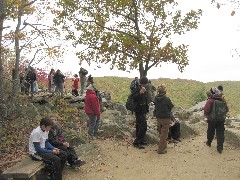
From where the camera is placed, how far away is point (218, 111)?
10883 mm

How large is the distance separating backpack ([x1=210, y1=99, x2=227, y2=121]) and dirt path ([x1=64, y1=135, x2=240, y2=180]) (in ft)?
4.03

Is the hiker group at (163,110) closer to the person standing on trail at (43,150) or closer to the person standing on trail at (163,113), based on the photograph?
the person standing on trail at (163,113)

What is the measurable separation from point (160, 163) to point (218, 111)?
258 centimetres

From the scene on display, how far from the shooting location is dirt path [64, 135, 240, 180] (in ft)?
29.9

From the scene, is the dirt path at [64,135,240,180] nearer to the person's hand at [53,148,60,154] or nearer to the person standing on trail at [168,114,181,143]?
the person standing on trail at [168,114,181,143]

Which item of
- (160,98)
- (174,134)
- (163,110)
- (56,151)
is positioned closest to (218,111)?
(163,110)

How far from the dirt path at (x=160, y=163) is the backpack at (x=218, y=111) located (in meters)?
1.23

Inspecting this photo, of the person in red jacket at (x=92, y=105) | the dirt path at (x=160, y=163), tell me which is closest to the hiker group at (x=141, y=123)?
the person in red jacket at (x=92, y=105)

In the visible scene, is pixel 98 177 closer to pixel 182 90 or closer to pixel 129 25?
pixel 129 25

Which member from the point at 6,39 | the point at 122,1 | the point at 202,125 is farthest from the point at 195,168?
the point at 6,39

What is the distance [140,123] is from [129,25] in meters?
8.45

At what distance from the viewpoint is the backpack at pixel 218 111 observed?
10.9 metres

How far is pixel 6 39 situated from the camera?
1706 centimetres

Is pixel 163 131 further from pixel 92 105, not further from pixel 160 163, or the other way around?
pixel 92 105
